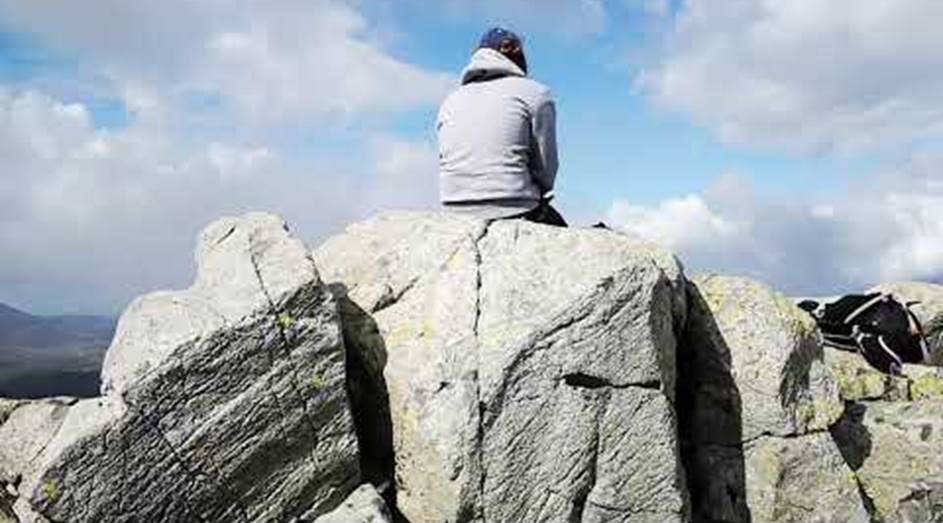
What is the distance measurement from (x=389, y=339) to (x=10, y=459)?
4279 millimetres

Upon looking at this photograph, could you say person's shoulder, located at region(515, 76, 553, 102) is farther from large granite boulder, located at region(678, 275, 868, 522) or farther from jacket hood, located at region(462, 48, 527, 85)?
large granite boulder, located at region(678, 275, 868, 522)

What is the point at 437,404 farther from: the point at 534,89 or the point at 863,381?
the point at 863,381

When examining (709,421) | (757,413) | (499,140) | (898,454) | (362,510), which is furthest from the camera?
(898,454)

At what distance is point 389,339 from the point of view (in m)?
11.9

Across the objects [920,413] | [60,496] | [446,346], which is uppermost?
[446,346]

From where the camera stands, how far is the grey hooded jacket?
13438 mm

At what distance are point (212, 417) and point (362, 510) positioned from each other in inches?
74.0

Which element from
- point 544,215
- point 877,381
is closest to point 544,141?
point 544,215

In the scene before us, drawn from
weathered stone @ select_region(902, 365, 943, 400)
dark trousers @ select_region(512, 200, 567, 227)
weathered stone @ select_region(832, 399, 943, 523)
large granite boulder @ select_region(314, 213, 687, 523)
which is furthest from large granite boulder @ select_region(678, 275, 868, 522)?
weathered stone @ select_region(902, 365, 943, 400)

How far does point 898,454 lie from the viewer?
13945 millimetres

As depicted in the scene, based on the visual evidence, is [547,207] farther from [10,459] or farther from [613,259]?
[10,459]

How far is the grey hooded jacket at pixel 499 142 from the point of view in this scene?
13438 mm

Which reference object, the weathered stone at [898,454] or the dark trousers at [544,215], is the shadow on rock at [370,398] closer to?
the dark trousers at [544,215]

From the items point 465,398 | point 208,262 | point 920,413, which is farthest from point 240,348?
point 920,413
